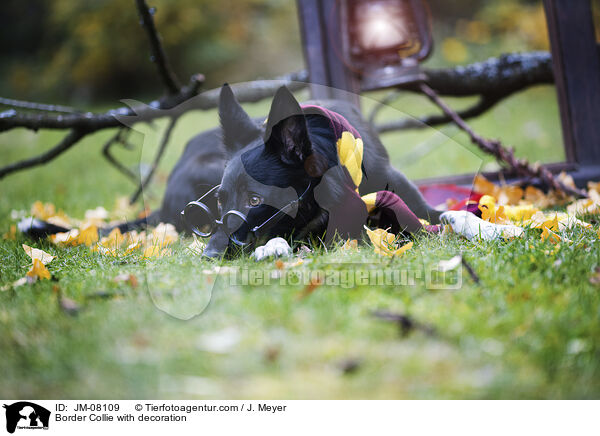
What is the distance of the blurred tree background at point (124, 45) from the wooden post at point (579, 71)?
5.97 m

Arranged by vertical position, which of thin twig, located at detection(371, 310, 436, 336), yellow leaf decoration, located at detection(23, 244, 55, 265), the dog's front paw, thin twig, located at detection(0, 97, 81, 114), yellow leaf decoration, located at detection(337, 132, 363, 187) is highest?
thin twig, located at detection(0, 97, 81, 114)

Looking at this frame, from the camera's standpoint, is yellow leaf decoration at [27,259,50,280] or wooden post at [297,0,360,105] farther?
wooden post at [297,0,360,105]

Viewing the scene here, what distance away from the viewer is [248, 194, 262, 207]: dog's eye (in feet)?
6.09

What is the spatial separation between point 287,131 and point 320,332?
911 mm

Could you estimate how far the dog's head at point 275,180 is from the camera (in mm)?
1847

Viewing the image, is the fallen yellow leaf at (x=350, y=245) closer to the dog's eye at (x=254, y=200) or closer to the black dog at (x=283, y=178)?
the black dog at (x=283, y=178)

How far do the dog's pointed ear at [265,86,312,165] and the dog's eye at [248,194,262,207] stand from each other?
19 cm

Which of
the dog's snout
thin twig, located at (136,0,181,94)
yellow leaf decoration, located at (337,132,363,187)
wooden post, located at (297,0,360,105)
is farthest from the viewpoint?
wooden post, located at (297,0,360,105)

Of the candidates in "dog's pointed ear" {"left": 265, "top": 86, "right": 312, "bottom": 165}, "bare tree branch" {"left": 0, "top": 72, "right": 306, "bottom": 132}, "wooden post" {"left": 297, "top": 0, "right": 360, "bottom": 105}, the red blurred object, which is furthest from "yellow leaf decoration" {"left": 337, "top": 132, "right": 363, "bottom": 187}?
"wooden post" {"left": 297, "top": 0, "right": 360, "bottom": 105}

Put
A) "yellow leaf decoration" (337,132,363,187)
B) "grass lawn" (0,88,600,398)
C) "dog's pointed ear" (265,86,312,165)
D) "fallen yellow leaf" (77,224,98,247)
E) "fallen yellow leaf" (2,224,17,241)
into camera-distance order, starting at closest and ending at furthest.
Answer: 1. "grass lawn" (0,88,600,398)
2. "dog's pointed ear" (265,86,312,165)
3. "yellow leaf decoration" (337,132,363,187)
4. "fallen yellow leaf" (77,224,98,247)
5. "fallen yellow leaf" (2,224,17,241)

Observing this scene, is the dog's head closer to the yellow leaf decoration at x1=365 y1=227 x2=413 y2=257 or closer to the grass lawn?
the grass lawn

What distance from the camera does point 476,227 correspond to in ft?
6.67

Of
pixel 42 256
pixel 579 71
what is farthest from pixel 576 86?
pixel 42 256
